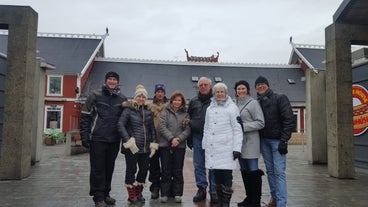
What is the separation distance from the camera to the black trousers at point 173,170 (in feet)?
16.9

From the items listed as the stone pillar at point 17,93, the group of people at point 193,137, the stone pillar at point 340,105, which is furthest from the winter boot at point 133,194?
the stone pillar at point 340,105

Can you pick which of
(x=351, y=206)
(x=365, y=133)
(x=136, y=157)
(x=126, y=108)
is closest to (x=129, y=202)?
(x=136, y=157)

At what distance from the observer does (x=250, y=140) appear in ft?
15.7

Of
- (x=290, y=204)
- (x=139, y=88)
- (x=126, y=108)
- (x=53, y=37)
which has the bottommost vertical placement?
(x=290, y=204)

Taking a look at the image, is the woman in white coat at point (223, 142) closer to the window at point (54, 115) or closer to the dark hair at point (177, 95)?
the dark hair at point (177, 95)

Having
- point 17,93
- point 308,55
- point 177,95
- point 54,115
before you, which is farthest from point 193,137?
point 308,55

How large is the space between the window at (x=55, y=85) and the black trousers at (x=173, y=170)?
840 inches

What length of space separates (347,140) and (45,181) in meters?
6.54

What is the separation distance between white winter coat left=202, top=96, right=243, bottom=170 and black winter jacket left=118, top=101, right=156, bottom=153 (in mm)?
965

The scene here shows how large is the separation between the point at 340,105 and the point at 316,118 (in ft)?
9.79

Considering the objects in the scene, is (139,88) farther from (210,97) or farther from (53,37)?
(53,37)

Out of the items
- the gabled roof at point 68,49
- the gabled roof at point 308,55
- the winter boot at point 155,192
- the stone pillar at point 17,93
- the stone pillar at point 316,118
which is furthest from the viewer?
the gabled roof at point 308,55

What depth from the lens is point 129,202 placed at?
199 inches

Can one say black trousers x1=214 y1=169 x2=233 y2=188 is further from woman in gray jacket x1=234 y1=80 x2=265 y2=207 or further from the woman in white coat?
woman in gray jacket x1=234 y1=80 x2=265 y2=207
